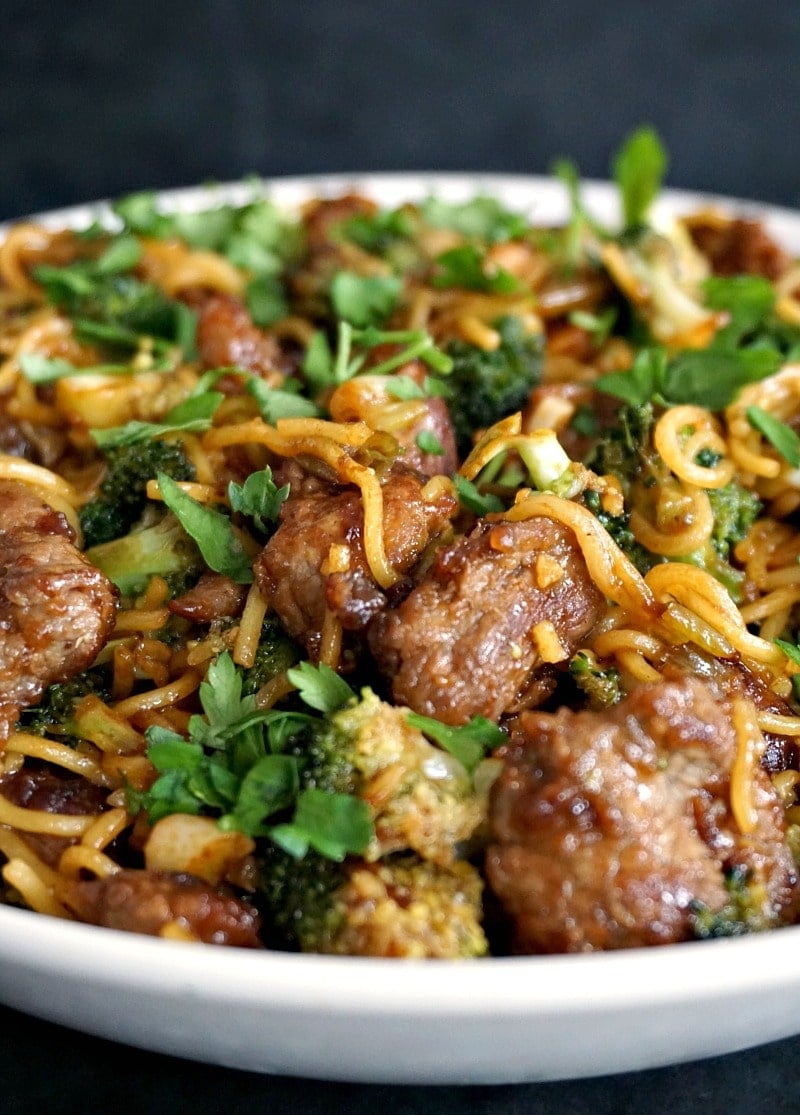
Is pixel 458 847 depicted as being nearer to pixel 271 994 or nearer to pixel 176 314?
pixel 271 994

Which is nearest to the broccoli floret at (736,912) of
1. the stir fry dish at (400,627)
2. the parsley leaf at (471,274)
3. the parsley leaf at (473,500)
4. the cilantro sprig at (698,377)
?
the stir fry dish at (400,627)

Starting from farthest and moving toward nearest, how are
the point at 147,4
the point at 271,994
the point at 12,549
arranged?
1. the point at 147,4
2. the point at 12,549
3. the point at 271,994

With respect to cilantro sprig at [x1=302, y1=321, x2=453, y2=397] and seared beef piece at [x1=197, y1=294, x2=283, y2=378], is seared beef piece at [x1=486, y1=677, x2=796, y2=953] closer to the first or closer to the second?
cilantro sprig at [x1=302, y1=321, x2=453, y2=397]

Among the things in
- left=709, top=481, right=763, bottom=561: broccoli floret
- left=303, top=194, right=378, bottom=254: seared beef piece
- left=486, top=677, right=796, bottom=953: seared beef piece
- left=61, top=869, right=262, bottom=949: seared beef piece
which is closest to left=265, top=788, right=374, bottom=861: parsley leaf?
left=61, top=869, right=262, bottom=949: seared beef piece

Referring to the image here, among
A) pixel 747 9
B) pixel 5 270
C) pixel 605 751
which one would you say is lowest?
pixel 5 270

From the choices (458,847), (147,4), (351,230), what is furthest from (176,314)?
(147,4)

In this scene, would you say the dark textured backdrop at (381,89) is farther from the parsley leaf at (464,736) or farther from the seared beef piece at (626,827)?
the seared beef piece at (626,827)
